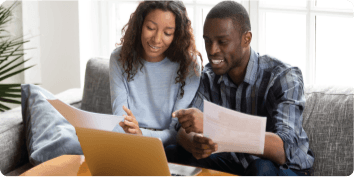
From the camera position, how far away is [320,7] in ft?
7.25

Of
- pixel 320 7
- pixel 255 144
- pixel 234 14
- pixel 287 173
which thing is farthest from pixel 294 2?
pixel 255 144

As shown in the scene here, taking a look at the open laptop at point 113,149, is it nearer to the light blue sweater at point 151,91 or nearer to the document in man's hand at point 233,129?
the document in man's hand at point 233,129

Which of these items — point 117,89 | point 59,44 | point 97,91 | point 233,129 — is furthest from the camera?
point 59,44

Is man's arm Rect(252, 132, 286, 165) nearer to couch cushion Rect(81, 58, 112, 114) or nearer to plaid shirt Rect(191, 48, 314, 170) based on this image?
plaid shirt Rect(191, 48, 314, 170)

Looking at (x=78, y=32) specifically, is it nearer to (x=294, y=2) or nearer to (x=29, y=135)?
(x=29, y=135)

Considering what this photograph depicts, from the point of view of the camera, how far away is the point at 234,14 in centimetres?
135

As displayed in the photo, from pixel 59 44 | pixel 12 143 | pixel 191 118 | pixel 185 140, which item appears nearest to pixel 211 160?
pixel 185 140

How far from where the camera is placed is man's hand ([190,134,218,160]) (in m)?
1.01

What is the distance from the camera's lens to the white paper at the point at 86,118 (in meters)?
0.86

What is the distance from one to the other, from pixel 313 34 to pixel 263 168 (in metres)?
1.51

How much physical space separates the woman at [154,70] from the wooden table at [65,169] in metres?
0.48

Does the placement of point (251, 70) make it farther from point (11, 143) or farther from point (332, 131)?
point (11, 143)

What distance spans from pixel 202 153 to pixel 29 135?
86 centimetres

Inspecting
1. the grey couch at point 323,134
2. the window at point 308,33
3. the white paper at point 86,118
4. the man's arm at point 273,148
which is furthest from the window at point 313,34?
the white paper at point 86,118
